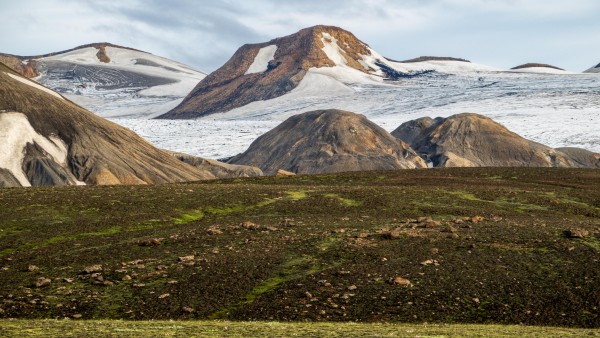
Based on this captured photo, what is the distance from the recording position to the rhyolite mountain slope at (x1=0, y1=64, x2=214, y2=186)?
104 metres

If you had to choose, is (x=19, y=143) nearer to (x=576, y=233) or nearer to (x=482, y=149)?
(x=576, y=233)

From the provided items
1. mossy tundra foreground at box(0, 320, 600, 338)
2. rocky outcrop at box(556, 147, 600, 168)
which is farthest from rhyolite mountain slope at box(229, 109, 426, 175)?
mossy tundra foreground at box(0, 320, 600, 338)

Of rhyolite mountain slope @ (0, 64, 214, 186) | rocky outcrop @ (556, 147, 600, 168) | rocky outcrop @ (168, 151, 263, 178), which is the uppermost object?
rhyolite mountain slope @ (0, 64, 214, 186)

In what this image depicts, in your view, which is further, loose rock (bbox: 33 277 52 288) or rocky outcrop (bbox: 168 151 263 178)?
rocky outcrop (bbox: 168 151 263 178)

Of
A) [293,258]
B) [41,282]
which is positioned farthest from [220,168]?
[41,282]

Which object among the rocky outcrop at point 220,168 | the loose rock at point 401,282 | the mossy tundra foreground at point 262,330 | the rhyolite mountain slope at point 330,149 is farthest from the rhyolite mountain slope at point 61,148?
the mossy tundra foreground at point 262,330

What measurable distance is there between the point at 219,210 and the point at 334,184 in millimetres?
24077

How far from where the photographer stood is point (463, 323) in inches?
1231

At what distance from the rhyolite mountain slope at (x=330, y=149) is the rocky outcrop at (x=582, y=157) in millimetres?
37370

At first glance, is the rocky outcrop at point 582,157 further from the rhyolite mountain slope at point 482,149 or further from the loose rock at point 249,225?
the loose rock at point 249,225

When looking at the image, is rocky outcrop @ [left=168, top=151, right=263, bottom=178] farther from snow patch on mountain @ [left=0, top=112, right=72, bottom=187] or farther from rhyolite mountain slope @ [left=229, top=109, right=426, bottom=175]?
snow patch on mountain @ [left=0, top=112, right=72, bottom=187]

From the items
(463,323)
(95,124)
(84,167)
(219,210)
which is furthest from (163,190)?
(95,124)

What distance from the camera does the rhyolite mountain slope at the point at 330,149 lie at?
173250mm

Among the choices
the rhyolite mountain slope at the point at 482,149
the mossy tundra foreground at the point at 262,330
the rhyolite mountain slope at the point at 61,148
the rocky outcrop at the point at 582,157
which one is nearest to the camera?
the mossy tundra foreground at the point at 262,330
